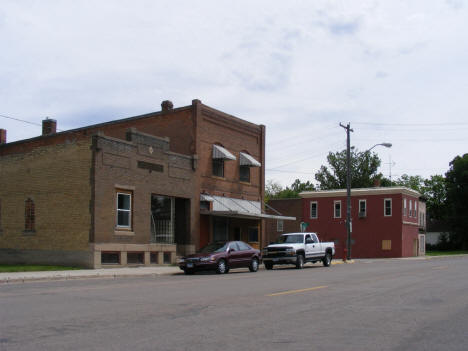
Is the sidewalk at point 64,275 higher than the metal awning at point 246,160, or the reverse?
the metal awning at point 246,160

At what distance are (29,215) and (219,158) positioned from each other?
38.2 ft

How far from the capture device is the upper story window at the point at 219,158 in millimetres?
34625

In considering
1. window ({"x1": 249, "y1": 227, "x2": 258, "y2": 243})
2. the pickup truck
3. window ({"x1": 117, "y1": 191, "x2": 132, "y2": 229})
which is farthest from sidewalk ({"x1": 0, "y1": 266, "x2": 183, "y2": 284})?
window ({"x1": 249, "y1": 227, "x2": 258, "y2": 243})

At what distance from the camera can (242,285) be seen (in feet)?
57.0

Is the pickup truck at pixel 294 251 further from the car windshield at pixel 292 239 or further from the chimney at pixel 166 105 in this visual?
the chimney at pixel 166 105

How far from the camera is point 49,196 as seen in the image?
2834 cm

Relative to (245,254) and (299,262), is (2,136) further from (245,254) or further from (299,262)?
(299,262)

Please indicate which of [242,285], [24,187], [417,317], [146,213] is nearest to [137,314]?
[417,317]

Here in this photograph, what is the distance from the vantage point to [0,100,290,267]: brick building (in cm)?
2689

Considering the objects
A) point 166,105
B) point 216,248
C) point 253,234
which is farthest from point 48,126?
point 216,248

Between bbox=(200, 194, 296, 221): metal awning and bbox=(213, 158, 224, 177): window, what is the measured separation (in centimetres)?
148

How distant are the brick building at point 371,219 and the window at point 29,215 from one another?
3508 centimetres

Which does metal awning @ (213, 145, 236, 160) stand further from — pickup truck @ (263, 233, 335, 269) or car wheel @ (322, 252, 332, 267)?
car wheel @ (322, 252, 332, 267)

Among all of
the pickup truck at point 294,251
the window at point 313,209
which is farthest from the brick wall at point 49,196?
the window at point 313,209
